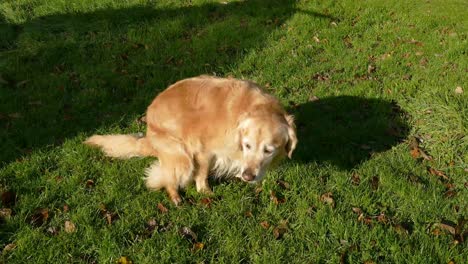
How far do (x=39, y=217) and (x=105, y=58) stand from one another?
13.7ft

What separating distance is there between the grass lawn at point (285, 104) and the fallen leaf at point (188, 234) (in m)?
0.03

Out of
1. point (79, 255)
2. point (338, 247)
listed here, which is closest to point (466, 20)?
point (338, 247)

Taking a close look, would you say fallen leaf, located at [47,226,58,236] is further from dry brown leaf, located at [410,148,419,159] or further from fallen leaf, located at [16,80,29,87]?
dry brown leaf, located at [410,148,419,159]

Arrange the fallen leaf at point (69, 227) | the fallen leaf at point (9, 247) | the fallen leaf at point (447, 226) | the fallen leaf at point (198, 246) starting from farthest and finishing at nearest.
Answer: the fallen leaf at point (447, 226), the fallen leaf at point (69, 227), the fallen leaf at point (198, 246), the fallen leaf at point (9, 247)

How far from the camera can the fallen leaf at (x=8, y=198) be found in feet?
14.5

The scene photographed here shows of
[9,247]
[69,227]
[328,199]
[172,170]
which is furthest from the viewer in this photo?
[172,170]

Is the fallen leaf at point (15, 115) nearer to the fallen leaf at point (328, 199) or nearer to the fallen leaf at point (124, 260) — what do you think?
the fallen leaf at point (124, 260)

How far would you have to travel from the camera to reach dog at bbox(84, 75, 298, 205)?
14.6 feet

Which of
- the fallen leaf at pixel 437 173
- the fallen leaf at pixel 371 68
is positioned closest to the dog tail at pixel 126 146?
the fallen leaf at pixel 437 173

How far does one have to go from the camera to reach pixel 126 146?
5199 millimetres

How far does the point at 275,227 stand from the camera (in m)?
4.39

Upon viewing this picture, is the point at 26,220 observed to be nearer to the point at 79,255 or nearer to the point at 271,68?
the point at 79,255

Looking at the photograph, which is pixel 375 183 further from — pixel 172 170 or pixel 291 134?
pixel 172 170

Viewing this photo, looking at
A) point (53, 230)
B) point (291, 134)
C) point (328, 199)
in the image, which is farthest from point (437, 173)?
point (53, 230)
